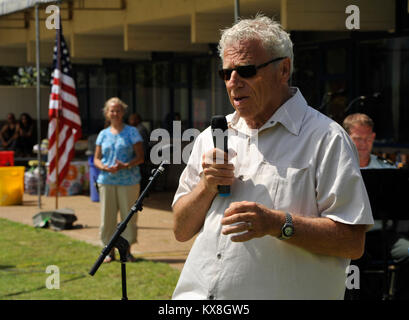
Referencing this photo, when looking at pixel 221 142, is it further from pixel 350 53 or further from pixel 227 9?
pixel 350 53

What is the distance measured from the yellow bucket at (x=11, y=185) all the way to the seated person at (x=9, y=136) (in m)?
7.19

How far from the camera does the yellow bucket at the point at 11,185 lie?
604 inches

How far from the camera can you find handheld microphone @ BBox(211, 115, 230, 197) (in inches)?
106

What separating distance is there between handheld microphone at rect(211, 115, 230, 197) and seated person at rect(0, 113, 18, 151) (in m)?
20.6

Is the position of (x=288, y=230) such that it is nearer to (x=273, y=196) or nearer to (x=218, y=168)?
(x=273, y=196)

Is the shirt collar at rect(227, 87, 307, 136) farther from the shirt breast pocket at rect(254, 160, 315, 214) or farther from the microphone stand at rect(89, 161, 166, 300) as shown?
the microphone stand at rect(89, 161, 166, 300)

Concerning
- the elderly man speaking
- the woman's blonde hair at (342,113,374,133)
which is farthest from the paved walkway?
the elderly man speaking

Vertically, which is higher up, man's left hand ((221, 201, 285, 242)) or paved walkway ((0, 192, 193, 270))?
man's left hand ((221, 201, 285, 242))

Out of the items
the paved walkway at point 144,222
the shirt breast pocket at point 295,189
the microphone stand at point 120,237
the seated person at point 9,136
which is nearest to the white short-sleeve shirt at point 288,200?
the shirt breast pocket at point 295,189

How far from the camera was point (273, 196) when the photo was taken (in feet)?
8.86

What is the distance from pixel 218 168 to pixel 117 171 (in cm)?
671


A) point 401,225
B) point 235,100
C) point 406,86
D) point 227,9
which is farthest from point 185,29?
point 235,100

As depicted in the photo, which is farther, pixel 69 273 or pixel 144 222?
pixel 144 222

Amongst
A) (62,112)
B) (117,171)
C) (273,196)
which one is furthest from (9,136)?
(273,196)
